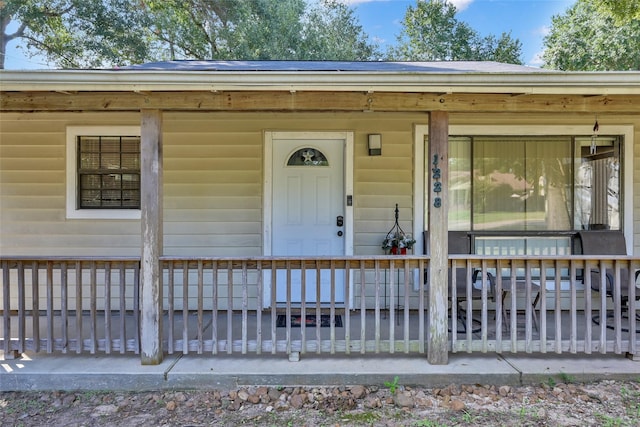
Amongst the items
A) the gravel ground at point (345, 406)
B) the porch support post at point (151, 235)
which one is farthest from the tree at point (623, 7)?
the porch support post at point (151, 235)

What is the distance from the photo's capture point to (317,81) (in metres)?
2.68

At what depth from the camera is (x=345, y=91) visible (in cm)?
283

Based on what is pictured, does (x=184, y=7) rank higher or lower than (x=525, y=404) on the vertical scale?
higher

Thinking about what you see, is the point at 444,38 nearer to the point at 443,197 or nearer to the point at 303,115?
the point at 303,115

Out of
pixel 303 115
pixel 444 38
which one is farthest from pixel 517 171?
pixel 444 38

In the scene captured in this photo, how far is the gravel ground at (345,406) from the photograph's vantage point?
96.3 inches

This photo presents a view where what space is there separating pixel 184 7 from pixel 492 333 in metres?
11.1

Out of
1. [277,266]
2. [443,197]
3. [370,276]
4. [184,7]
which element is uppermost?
[184,7]

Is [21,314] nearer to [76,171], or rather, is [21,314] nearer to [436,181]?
[76,171]

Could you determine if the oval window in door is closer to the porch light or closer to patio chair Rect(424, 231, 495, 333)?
the porch light

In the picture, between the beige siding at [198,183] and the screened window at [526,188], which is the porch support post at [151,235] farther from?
the screened window at [526,188]

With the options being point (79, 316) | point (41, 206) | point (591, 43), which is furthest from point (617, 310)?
point (591, 43)

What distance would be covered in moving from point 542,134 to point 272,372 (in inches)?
148

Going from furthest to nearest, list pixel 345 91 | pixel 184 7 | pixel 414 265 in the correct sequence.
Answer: pixel 184 7, pixel 414 265, pixel 345 91
